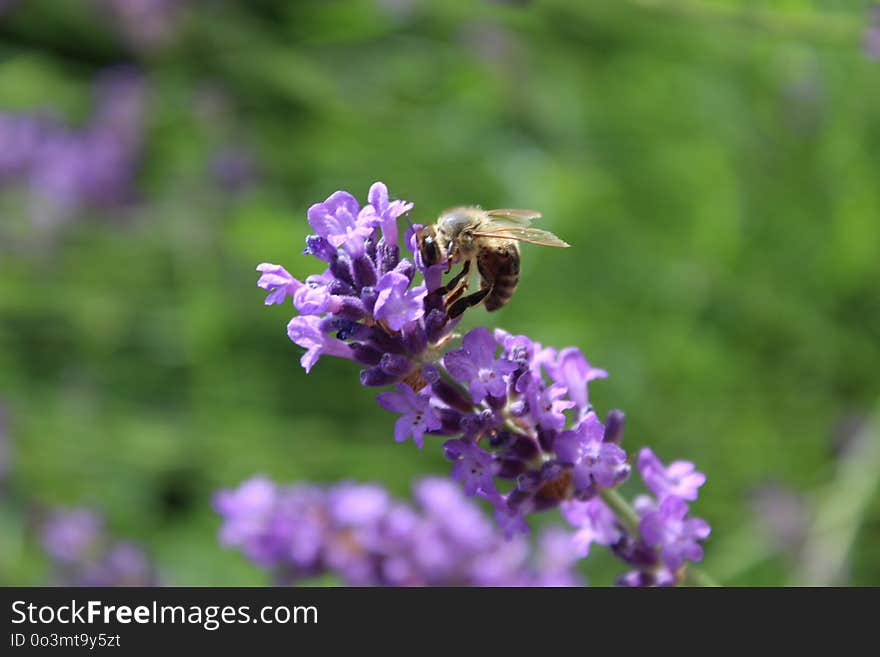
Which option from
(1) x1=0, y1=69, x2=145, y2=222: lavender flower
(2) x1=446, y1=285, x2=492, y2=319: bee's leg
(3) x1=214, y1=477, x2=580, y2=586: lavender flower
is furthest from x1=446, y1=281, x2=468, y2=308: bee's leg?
(1) x1=0, y1=69, x2=145, y2=222: lavender flower

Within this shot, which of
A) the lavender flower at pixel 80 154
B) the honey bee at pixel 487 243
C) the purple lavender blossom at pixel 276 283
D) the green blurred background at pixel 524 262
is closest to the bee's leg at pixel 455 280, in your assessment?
the honey bee at pixel 487 243

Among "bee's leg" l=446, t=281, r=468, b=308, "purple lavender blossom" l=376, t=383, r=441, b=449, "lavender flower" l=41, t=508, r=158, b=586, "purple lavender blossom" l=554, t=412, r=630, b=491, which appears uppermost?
"lavender flower" l=41, t=508, r=158, b=586

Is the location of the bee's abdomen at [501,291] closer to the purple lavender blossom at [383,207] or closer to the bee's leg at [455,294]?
the bee's leg at [455,294]

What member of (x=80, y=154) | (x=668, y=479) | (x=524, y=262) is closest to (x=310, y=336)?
(x=668, y=479)

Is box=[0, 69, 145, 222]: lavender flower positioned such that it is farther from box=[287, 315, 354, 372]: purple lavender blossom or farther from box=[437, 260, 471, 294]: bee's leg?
box=[287, 315, 354, 372]: purple lavender blossom

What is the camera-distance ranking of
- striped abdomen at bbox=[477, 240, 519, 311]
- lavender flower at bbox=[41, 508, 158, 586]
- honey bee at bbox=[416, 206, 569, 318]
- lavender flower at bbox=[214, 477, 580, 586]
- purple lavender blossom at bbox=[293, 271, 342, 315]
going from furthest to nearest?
1. lavender flower at bbox=[41, 508, 158, 586]
2. lavender flower at bbox=[214, 477, 580, 586]
3. striped abdomen at bbox=[477, 240, 519, 311]
4. honey bee at bbox=[416, 206, 569, 318]
5. purple lavender blossom at bbox=[293, 271, 342, 315]

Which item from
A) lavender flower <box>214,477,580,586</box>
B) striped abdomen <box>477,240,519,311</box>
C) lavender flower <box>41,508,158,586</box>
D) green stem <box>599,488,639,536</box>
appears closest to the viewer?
green stem <box>599,488,639,536</box>

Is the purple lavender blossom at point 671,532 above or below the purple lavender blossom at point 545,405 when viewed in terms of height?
below

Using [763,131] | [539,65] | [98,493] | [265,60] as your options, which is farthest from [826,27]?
[98,493]
